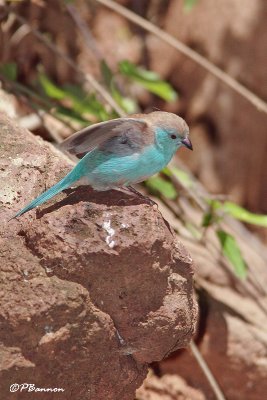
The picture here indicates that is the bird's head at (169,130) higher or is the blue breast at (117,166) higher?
the bird's head at (169,130)

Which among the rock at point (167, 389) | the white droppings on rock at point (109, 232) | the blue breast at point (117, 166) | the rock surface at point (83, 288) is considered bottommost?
the rock at point (167, 389)

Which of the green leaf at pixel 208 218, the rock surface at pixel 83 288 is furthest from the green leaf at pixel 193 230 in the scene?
the rock surface at pixel 83 288

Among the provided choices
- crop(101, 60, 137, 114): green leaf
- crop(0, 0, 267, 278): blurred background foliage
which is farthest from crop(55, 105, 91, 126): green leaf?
crop(0, 0, 267, 278): blurred background foliage

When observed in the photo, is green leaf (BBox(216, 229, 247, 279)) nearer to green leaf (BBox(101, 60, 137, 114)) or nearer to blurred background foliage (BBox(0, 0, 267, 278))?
green leaf (BBox(101, 60, 137, 114))

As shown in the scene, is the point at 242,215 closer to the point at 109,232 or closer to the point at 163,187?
the point at 163,187

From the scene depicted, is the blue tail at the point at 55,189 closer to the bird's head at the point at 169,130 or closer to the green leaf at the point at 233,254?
the bird's head at the point at 169,130

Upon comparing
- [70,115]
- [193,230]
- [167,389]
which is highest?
[70,115]

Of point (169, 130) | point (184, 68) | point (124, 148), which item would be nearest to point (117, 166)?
point (124, 148)
